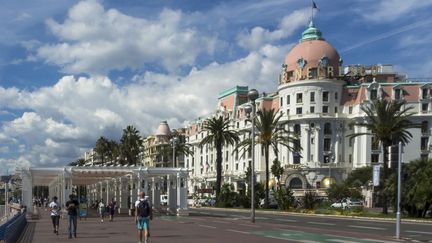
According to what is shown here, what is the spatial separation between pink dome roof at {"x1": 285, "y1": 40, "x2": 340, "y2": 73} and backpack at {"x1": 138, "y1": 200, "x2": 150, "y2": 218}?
8144 centimetres

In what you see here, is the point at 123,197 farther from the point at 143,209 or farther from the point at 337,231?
the point at 143,209

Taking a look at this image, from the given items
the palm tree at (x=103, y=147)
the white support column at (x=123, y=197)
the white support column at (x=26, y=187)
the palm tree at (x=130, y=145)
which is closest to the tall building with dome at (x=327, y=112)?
the palm tree at (x=130, y=145)

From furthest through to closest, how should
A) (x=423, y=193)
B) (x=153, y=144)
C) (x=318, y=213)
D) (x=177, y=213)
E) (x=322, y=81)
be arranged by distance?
(x=153, y=144)
(x=322, y=81)
(x=318, y=213)
(x=177, y=213)
(x=423, y=193)

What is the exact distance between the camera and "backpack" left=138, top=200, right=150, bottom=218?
17.1 m

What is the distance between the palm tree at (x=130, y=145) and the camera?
315 ft

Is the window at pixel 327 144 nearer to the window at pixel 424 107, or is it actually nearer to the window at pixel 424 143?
the window at pixel 424 143

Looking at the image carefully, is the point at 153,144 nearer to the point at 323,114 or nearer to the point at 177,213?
the point at 323,114

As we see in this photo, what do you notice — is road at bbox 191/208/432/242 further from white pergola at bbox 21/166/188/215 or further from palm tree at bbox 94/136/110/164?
palm tree at bbox 94/136/110/164

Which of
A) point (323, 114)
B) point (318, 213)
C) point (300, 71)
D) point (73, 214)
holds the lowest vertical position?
point (318, 213)

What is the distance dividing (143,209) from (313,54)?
8250cm

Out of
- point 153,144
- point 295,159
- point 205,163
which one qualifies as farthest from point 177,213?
A: point 153,144

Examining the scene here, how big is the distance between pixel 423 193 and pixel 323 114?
2277 inches

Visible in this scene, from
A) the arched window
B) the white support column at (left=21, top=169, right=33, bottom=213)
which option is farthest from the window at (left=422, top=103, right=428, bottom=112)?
the white support column at (left=21, top=169, right=33, bottom=213)

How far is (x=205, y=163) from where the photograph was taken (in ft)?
423
